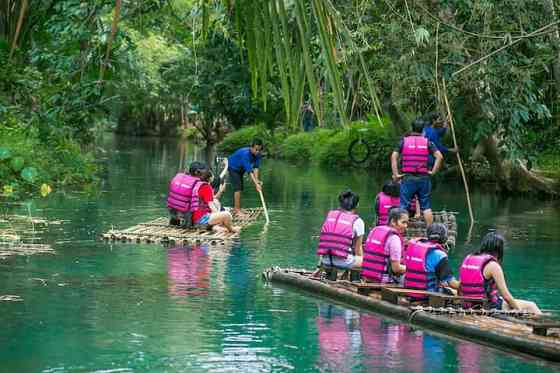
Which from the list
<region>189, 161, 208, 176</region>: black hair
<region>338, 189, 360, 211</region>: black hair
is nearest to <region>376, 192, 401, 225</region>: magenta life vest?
<region>338, 189, 360, 211</region>: black hair

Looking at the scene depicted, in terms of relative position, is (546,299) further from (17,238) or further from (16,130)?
(16,130)

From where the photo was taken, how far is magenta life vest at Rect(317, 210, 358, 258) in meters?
11.7

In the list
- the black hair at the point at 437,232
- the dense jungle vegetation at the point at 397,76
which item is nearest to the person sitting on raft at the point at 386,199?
the dense jungle vegetation at the point at 397,76

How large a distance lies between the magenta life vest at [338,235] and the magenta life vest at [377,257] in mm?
388

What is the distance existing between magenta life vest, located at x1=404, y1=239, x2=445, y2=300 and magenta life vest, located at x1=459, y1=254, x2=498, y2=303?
372mm

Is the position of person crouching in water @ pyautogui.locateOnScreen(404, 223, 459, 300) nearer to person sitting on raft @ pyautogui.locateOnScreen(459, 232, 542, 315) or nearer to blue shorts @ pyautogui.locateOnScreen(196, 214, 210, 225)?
person sitting on raft @ pyautogui.locateOnScreen(459, 232, 542, 315)

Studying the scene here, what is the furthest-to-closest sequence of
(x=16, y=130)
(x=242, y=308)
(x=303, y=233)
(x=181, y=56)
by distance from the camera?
(x=181, y=56), (x=16, y=130), (x=303, y=233), (x=242, y=308)

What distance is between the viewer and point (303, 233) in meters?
Result: 17.8

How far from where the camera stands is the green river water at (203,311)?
28.7ft

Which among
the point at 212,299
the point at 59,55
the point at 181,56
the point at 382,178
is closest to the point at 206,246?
the point at 212,299

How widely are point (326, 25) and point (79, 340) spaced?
7.00m

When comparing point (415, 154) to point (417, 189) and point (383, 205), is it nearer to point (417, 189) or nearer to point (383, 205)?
point (417, 189)

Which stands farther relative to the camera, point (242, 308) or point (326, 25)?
point (242, 308)

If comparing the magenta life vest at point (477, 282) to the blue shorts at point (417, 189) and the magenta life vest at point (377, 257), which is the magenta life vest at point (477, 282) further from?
the blue shorts at point (417, 189)
